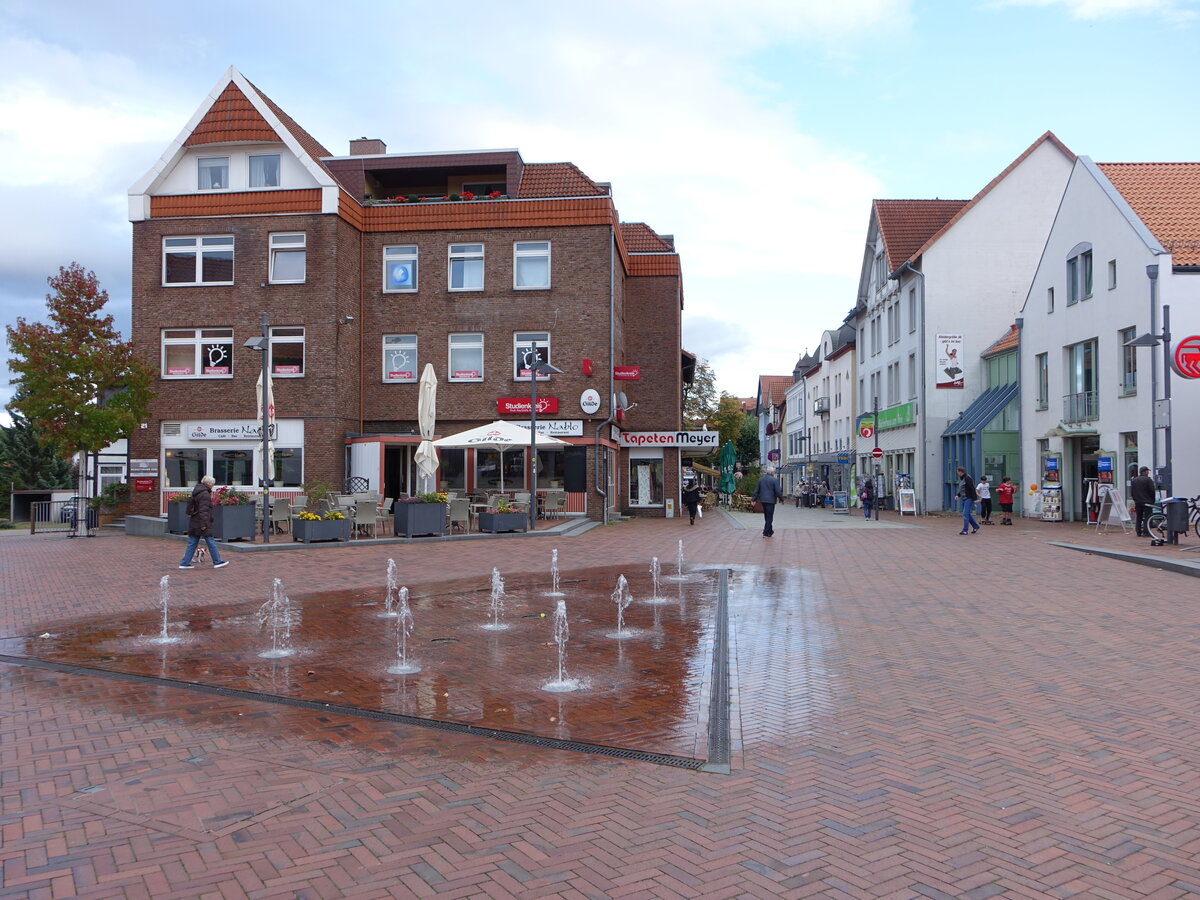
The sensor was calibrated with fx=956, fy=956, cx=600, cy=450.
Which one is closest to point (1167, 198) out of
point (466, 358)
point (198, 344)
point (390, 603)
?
point (466, 358)

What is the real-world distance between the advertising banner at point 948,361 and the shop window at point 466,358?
1866 cm

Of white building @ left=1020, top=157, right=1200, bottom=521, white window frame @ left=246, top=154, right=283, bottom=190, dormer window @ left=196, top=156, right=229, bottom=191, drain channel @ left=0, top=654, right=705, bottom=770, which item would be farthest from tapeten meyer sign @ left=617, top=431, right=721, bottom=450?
drain channel @ left=0, top=654, right=705, bottom=770

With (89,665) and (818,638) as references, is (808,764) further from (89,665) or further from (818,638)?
(89,665)

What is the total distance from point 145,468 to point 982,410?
1139 inches

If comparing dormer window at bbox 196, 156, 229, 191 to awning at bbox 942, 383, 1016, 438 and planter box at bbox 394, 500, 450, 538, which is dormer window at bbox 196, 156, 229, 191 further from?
awning at bbox 942, 383, 1016, 438

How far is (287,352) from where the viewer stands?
1139 inches

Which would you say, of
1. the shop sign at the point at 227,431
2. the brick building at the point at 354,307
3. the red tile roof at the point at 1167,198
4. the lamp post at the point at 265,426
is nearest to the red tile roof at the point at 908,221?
the red tile roof at the point at 1167,198

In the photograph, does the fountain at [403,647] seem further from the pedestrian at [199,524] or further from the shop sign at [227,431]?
the shop sign at [227,431]

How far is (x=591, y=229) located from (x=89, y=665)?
23.9 metres

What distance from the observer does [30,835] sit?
14.1 ft

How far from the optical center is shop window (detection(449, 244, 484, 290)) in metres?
30.2

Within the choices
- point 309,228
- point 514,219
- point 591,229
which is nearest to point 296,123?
point 309,228

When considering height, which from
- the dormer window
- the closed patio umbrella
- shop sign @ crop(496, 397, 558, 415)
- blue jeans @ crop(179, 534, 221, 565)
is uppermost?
the dormer window

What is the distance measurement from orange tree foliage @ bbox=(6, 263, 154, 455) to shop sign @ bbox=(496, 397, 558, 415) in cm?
1019
